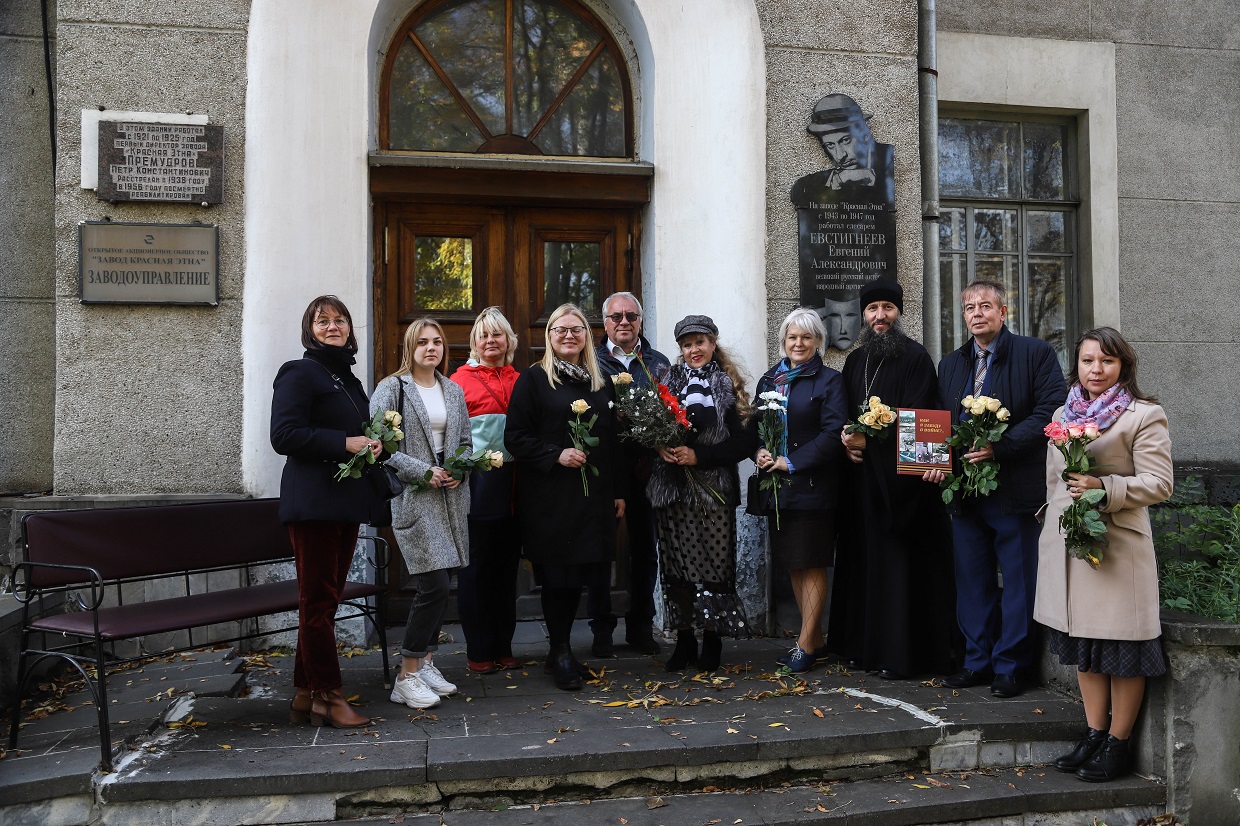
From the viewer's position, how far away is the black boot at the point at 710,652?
514cm

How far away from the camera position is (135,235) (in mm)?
5684

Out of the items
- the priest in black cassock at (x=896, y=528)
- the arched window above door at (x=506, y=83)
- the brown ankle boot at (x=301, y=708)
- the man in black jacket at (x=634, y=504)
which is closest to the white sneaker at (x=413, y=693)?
the brown ankle boot at (x=301, y=708)

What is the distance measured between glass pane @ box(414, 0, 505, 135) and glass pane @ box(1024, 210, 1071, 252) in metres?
4.02

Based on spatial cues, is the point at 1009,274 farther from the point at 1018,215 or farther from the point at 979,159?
the point at 979,159

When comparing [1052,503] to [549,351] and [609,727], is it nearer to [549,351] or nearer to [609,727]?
[609,727]

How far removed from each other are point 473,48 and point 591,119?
0.89 m

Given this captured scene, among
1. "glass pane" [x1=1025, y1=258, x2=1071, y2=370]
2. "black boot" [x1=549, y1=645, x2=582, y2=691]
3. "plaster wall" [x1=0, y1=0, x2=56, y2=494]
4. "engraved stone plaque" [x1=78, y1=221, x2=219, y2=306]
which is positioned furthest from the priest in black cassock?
"plaster wall" [x1=0, y1=0, x2=56, y2=494]

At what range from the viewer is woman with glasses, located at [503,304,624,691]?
4.90m

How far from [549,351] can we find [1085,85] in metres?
4.91

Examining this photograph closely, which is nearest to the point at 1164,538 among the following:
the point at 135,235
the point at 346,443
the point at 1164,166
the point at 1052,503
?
the point at 1052,503

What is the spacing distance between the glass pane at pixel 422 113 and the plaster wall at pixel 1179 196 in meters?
4.55

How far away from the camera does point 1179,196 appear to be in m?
7.56

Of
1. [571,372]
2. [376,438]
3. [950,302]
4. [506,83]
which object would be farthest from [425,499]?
[950,302]

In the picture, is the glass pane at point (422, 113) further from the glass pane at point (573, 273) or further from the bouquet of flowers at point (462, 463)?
the bouquet of flowers at point (462, 463)
